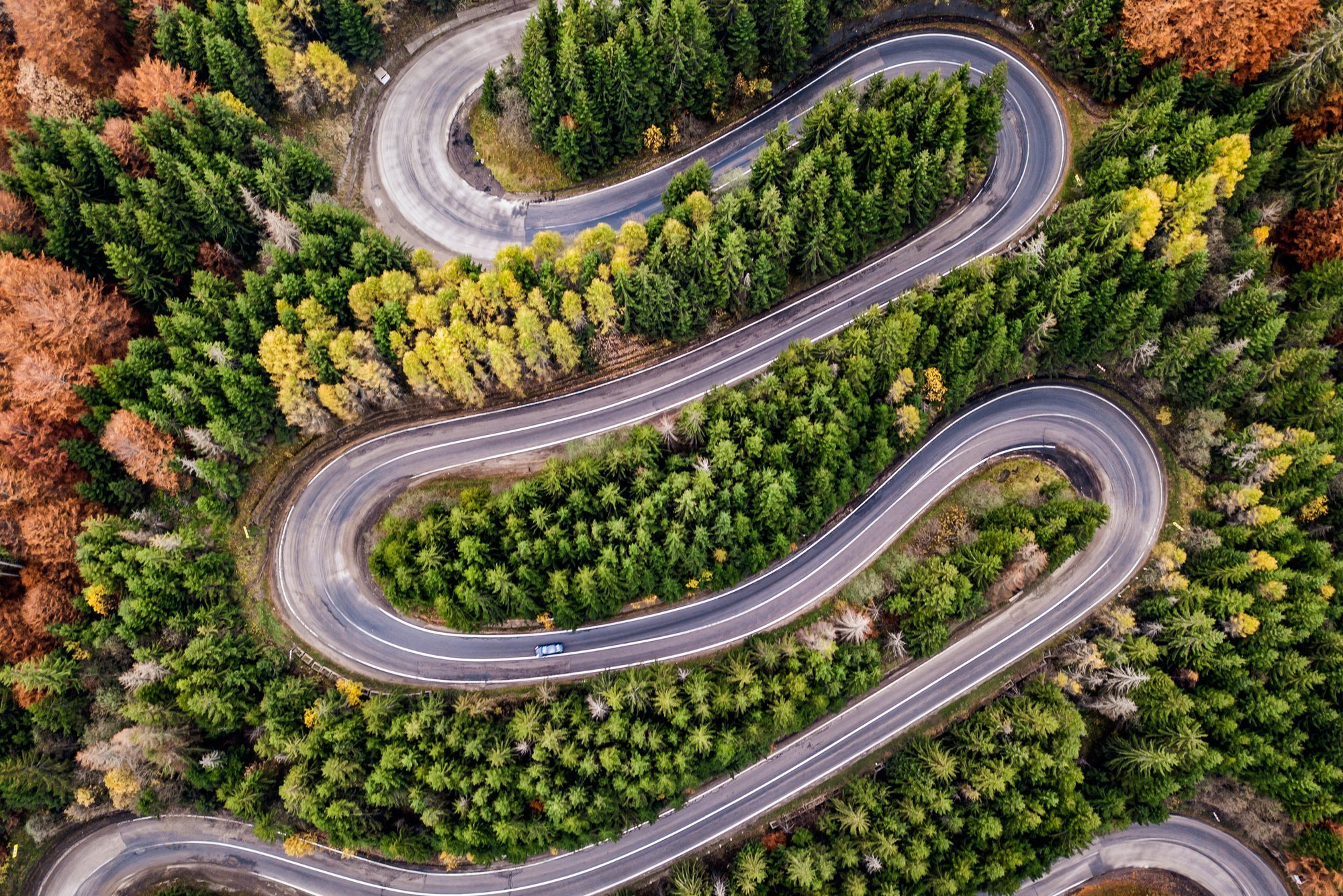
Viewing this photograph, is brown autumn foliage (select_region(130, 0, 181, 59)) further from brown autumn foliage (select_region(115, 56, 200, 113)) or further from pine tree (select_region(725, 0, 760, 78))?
pine tree (select_region(725, 0, 760, 78))

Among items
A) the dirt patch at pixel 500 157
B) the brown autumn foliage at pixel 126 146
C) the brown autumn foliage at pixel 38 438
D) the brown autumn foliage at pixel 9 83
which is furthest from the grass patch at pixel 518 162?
the brown autumn foliage at pixel 9 83

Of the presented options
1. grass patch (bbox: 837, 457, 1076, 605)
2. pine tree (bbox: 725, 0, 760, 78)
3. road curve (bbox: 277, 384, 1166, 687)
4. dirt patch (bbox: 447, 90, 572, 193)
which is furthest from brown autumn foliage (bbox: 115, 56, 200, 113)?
grass patch (bbox: 837, 457, 1076, 605)

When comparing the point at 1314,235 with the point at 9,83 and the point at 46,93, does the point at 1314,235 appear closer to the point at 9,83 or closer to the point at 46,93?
the point at 46,93

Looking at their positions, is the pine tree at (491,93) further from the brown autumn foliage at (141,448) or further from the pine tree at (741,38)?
the brown autumn foliage at (141,448)

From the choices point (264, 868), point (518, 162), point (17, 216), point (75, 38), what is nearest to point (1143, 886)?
point (264, 868)

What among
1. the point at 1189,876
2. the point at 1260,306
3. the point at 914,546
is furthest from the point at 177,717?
the point at 1260,306

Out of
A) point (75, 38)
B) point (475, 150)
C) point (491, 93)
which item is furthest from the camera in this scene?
point (475, 150)
